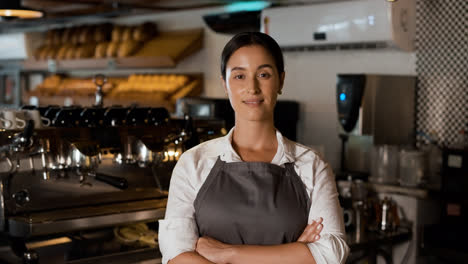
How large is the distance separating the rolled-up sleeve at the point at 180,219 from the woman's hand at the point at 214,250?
→ 0.02m

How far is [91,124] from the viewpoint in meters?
3.01

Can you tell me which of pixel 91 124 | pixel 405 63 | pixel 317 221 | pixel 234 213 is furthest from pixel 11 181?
pixel 405 63

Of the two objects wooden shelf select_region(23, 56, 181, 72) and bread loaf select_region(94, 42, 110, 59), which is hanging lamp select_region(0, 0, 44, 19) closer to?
wooden shelf select_region(23, 56, 181, 72)

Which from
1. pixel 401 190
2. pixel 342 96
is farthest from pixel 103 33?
pixel 401 190

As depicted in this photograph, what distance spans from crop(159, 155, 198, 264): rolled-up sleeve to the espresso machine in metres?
0.97

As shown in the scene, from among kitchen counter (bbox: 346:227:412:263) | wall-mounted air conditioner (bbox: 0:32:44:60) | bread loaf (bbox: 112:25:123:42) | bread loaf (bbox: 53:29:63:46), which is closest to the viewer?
kitchen counter (bbox: 346:227:412:263)

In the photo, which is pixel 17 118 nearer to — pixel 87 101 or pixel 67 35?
pixel 87 101

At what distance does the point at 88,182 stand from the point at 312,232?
1533 mm

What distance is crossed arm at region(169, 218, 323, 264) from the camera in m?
1.69

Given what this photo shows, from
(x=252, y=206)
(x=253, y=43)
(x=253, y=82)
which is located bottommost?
(x=252, y=206)

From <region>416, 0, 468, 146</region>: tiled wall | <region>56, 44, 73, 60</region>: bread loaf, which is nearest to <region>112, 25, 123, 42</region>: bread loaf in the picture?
<region>56, 44, 73, 60</region>: bread loaf

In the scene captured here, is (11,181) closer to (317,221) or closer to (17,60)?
(317,221)

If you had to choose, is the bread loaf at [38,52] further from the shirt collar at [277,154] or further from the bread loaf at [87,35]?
the shirt collar at [277,154]

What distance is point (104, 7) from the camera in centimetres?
661
